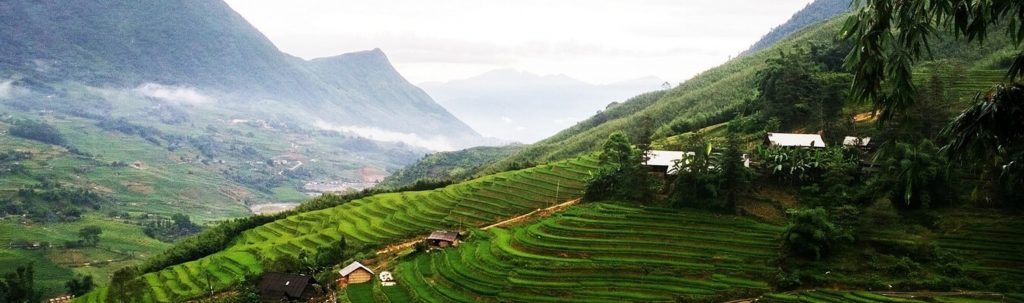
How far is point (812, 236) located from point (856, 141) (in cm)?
1496

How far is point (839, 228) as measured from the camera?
112 feet

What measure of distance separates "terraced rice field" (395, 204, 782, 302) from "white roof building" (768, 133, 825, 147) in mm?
11599

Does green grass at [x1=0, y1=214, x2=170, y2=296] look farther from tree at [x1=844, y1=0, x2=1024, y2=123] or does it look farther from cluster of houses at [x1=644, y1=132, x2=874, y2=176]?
tree at [x1=844, y1=0, x2=1024, y2=123]

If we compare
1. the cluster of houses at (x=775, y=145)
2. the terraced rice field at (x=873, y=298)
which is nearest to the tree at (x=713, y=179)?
the cluster of houses at (x=775, y=145)

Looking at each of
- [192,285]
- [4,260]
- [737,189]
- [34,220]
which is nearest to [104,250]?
[4,260]

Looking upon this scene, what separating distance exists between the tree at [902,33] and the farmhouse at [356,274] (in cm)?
3632

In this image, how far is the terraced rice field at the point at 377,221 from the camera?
47.1 meters

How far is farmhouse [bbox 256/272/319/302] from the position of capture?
38469 millimetres

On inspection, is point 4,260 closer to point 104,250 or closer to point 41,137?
point 104,250

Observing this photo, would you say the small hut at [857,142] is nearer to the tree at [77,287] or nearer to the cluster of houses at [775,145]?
the cluster of houses at [775,145]

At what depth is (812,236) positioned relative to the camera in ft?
108

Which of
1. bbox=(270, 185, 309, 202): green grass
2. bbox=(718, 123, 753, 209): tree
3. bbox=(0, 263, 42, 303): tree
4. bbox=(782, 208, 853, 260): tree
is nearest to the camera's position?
bbox=(782, 208, 853, 260): tree

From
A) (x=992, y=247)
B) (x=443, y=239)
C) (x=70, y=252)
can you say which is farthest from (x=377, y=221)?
(x=70, y=252)

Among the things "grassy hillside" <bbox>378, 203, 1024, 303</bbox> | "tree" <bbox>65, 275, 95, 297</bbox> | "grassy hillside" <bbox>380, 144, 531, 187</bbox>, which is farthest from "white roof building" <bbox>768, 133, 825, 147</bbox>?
"grassy hillside" <bbox>380, 144, 531, 187</bbox>
